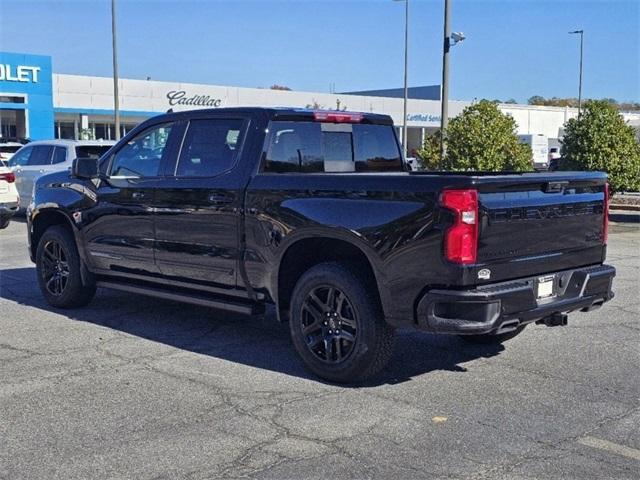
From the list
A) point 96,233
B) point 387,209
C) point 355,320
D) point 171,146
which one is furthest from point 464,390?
point 96,233

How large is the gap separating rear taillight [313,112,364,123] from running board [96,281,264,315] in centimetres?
166

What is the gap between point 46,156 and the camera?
16625 millimetres

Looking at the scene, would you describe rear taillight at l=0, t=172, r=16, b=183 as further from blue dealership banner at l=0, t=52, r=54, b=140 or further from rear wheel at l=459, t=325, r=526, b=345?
blue dealership banner at l=0, t=52, r=54, b=140

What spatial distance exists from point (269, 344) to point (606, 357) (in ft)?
9.15

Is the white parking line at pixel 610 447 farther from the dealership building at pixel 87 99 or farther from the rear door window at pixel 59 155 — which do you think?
the dealership building at pixel 87 99

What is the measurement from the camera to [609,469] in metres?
4.23

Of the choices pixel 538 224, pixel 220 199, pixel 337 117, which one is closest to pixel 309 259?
pixel 220 199

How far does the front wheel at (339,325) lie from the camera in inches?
215

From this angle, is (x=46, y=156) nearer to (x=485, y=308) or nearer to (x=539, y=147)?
(x=485, y=308)

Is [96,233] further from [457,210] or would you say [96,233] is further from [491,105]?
[491,105]

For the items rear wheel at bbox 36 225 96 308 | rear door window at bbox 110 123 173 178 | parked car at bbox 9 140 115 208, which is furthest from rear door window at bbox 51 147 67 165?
rear door window at bbox 110 123 173 178

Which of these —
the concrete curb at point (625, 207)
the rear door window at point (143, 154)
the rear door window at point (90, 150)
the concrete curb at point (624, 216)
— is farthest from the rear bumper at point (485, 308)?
the concrete curb at point (625, 207)

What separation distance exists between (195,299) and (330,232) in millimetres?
1740

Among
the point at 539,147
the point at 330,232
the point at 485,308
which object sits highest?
the point at 539,147
